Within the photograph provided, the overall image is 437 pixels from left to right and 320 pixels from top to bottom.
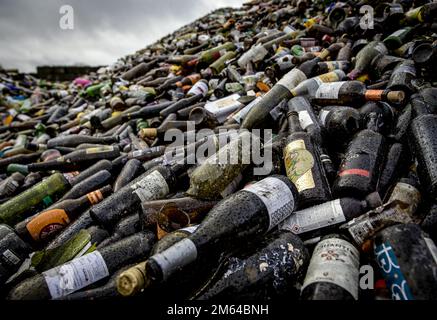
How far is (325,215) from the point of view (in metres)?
1.18

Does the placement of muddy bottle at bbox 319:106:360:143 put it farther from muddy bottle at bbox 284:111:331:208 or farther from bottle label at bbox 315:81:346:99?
bottle label at bbox 315:81:346:99

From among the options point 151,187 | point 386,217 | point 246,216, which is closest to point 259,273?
point 246,216

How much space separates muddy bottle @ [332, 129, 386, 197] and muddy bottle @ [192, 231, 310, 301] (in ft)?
1.23

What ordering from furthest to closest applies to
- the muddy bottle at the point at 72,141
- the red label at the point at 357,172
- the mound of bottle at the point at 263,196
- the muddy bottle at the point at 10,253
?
the muddy bottle at the point at 72,141 < the muddy bottle at the point at 10,253 < the red label at the point at 357,172 < the mound of bottle at the point at 263,196

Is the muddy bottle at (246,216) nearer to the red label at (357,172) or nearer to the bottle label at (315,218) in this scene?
the bottle label at (315,218)

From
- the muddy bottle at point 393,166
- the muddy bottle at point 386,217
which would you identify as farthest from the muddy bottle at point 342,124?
the muddy bottle at point 386,217

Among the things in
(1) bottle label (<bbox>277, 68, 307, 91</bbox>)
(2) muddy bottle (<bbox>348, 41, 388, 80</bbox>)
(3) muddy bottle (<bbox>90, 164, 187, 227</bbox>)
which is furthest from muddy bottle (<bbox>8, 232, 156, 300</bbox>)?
(2) muddy bottle (<bbox>348, 41, 388, 80</bbox>)

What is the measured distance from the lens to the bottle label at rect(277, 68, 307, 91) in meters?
2.23

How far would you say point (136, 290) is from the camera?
0.85 m

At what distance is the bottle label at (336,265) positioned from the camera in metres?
0.89

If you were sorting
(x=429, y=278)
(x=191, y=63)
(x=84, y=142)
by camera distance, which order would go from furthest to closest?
1. (x=191, y=63)
2. (x=84, y=142)
3. (x=429, y=278)

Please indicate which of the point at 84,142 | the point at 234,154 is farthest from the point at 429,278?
the point at 84,142

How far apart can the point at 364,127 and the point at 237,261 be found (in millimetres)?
1090

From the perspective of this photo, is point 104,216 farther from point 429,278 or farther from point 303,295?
point 429,278
